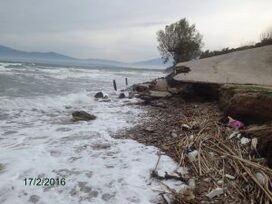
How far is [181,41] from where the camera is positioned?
36.1 meters

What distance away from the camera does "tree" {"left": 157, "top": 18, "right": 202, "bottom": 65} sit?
35938 millimetres

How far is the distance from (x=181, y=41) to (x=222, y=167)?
31.6 m

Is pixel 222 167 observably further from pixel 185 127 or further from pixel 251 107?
pixel 251 107

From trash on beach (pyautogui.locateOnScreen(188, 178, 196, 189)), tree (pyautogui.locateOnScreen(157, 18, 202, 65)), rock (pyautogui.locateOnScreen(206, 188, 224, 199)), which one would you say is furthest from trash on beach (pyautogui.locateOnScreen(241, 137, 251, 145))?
tree (pyautogui.locateOnScreen(157, 18, 202, 65))

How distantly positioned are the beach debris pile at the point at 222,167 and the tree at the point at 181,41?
29.2 meters

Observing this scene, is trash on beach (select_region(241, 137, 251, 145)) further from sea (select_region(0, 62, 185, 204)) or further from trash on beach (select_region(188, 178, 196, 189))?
trash on beach (select_region(188, 178, 196, 189))

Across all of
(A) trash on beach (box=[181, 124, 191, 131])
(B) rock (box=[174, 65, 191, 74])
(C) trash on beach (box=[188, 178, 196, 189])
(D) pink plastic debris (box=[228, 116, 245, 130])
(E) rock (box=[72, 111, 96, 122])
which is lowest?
(C) trash on beach (box=[188, 178, 196, 189])

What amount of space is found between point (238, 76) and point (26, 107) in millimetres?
8573

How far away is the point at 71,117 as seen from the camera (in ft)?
35.9

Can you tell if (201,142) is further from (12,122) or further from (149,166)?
(12,122)

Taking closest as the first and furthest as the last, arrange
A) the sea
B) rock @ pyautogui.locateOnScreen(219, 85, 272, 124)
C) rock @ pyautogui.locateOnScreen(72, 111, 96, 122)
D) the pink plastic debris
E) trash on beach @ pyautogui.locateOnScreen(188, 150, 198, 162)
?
1. the sea
2. trash on beach @ pyautogui.locateOnScreen(188, 150, 198, 162)
3. rock @ pyautogui.locateOnScreen(219, 85, 272, 124)
4. the pink plastic debris
5. rock @ pyautogui.locateOnScreen(72, 111, 96, 122)

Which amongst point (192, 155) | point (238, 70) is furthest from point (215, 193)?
point (238, 70)

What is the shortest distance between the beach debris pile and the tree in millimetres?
29206

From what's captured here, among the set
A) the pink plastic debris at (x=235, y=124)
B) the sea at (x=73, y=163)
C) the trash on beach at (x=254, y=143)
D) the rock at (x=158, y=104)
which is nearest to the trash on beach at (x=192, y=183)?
the sea at (x=73, y=163)
